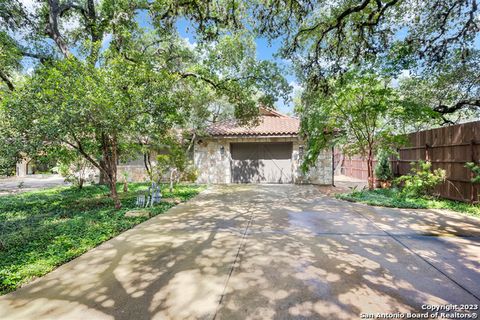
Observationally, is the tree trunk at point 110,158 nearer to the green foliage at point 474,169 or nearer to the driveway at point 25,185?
the driveway at point 25,185

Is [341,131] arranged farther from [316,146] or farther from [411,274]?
[411,274]

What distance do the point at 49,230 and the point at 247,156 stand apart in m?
10.4

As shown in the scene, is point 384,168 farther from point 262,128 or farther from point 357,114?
point 262,128

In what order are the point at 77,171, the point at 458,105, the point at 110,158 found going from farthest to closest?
1. the point at 77,171
2. the point at 458,105
3. the point at 110,158

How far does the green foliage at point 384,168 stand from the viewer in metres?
10.9

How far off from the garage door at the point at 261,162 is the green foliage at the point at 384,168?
443 centimetres

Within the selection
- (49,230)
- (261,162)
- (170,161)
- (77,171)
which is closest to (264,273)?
(49,230)

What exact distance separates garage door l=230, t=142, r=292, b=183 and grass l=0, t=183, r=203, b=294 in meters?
6.18

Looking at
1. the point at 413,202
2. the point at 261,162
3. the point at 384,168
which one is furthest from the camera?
the point at 261,162

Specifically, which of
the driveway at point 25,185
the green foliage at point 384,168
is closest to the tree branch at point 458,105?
the green foliage at point 384,168

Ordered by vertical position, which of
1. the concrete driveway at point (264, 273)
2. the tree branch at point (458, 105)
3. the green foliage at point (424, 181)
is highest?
the tree branch at point (458, 105)

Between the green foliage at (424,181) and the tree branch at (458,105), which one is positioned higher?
the tree branch at (458,105)

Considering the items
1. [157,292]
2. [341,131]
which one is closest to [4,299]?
[157,292]

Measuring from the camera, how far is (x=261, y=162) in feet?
46.3
